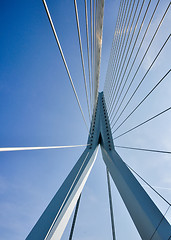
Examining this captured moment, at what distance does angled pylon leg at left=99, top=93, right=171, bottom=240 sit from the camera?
129cm

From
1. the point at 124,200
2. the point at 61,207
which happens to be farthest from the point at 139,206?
the point at 61,207

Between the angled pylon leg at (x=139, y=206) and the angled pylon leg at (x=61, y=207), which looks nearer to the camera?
the angled pylon leg at (x=61, y=207)

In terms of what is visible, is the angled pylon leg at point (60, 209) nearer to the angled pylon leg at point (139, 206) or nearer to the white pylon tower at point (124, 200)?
the white pylon tower at point (124, 200)

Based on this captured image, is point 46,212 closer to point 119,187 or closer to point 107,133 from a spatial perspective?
point 119,187

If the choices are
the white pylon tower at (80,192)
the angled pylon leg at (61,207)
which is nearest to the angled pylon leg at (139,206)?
the white pylon tower at (80,192)

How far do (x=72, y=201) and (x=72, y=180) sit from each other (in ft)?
1.15

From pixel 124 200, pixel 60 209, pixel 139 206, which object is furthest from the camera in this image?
pixel 124 200

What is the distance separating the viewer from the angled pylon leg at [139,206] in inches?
50.9

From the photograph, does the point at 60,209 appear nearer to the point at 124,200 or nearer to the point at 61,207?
the point at 61,207

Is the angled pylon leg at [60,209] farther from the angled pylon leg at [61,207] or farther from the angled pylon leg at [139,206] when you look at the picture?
the angled pylon leg at [139,206]

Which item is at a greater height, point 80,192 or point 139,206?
point 80,192

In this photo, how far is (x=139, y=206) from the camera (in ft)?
4.93

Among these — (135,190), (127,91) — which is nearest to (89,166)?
(135,190)

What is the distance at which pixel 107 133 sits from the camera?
10.3 ft
